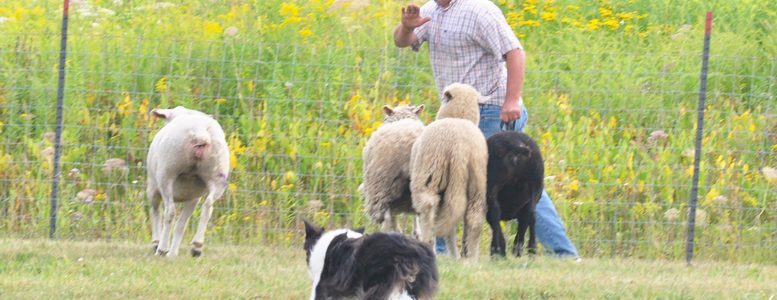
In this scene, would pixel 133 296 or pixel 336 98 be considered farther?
pixel 336 98

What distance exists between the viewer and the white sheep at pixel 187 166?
25.6 ft

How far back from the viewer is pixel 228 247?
923cm

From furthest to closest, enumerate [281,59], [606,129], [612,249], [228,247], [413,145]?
[281,59] → [606,129] → [612,249] → [228,247] → [413,145]

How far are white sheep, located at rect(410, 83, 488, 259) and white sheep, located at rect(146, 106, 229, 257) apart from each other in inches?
48.8

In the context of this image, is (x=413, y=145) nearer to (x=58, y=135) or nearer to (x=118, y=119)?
(x=58, y=135)

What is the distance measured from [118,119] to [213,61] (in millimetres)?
982

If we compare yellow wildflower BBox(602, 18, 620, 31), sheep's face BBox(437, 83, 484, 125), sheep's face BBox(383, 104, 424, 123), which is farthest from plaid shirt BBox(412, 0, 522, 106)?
yellow wildflower BBox(602, 18, 620, 31)

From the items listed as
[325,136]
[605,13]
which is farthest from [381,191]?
[605,13]

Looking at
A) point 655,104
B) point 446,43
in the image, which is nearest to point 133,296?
point 446,43

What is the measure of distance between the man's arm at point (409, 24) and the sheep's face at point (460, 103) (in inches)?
23.8

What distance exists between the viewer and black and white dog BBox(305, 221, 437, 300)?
18.7ft

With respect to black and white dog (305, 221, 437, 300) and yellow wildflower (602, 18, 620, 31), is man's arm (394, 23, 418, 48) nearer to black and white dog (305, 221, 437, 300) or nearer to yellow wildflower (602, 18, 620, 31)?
black and white dog (305, 221, 437, 300)

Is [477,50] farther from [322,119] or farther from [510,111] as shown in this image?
[322,119]

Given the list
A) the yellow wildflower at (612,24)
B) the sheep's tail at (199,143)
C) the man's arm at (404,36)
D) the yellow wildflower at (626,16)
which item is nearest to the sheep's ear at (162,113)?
the sheep's tail at (199,143)
